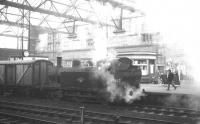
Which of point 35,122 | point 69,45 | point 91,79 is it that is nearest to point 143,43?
point 69,45

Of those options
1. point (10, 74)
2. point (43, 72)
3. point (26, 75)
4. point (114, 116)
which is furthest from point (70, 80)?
point (10, 74)

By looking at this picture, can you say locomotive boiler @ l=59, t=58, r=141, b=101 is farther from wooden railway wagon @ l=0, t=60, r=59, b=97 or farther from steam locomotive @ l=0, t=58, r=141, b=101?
wooden railway wagon @ l=0, t=60, r=59, b=97

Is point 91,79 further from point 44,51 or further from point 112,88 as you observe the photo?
point 44,51

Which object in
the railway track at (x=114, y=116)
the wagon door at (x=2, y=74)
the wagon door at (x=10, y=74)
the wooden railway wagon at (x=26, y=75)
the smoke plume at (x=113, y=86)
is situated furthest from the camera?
the wagon door at (x=2, y=74)

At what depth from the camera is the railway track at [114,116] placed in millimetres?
9016

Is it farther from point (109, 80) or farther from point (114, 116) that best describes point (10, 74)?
point (114, 116)

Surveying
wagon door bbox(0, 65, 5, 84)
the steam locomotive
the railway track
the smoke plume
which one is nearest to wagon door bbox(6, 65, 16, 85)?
the steam locomotive

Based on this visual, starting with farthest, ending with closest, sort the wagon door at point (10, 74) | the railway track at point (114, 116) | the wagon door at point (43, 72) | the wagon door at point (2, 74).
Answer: the wagon door at point (2, 74) < the wagon door at point (10, 74) < the wagon door at point (43, 72) < the railway track at point (114, 116)

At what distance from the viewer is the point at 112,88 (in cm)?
1245

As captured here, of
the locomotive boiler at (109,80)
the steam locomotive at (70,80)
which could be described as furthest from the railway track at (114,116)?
the steam locomotive at (70,80)

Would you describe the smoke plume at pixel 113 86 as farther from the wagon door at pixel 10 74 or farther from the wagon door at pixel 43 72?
the wagon door at pixel 10 74

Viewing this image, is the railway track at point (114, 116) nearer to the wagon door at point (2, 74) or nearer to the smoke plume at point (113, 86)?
the smoke plume at point (113, 86)

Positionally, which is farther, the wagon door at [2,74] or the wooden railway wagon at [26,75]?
the wagon door at [2,74]

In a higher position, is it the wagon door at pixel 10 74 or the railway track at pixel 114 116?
the wagon door at pixel 10 74
